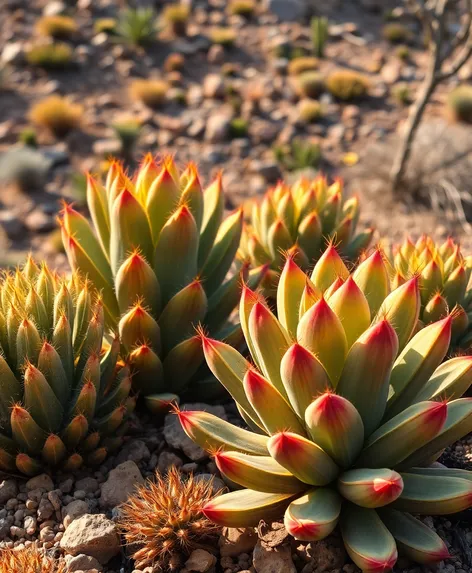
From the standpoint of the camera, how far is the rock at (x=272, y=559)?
2.35 meters

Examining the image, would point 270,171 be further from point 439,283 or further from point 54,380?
point 54,380

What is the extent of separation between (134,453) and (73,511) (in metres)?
0.42

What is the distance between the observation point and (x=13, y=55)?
13.4 metres

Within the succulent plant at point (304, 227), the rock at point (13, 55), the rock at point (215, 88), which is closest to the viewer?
the succulent plant at point (304, 227)

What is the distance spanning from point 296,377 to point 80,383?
41.9 inches

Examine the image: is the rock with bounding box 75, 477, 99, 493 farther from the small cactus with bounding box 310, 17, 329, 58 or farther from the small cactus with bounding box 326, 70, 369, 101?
the small cactus with bounding box 310, 17, 329, 58

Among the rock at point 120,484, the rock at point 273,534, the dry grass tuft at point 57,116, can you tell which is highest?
the rock at point 273,534

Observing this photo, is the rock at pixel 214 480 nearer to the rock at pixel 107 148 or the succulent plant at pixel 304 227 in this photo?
the succulent plant at pixel 304 227

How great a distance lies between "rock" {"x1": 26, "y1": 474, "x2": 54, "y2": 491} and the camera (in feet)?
9.21

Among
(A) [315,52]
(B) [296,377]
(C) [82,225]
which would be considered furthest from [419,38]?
(B) [296,377]

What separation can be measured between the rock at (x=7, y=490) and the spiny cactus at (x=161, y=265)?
27.5 inches

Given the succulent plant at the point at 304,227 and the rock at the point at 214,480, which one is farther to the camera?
the succulent plant at the point at 304,227

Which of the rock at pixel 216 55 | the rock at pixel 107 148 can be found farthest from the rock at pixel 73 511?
the rock at pixel 216 55

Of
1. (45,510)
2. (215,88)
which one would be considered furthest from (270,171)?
(45,510)
